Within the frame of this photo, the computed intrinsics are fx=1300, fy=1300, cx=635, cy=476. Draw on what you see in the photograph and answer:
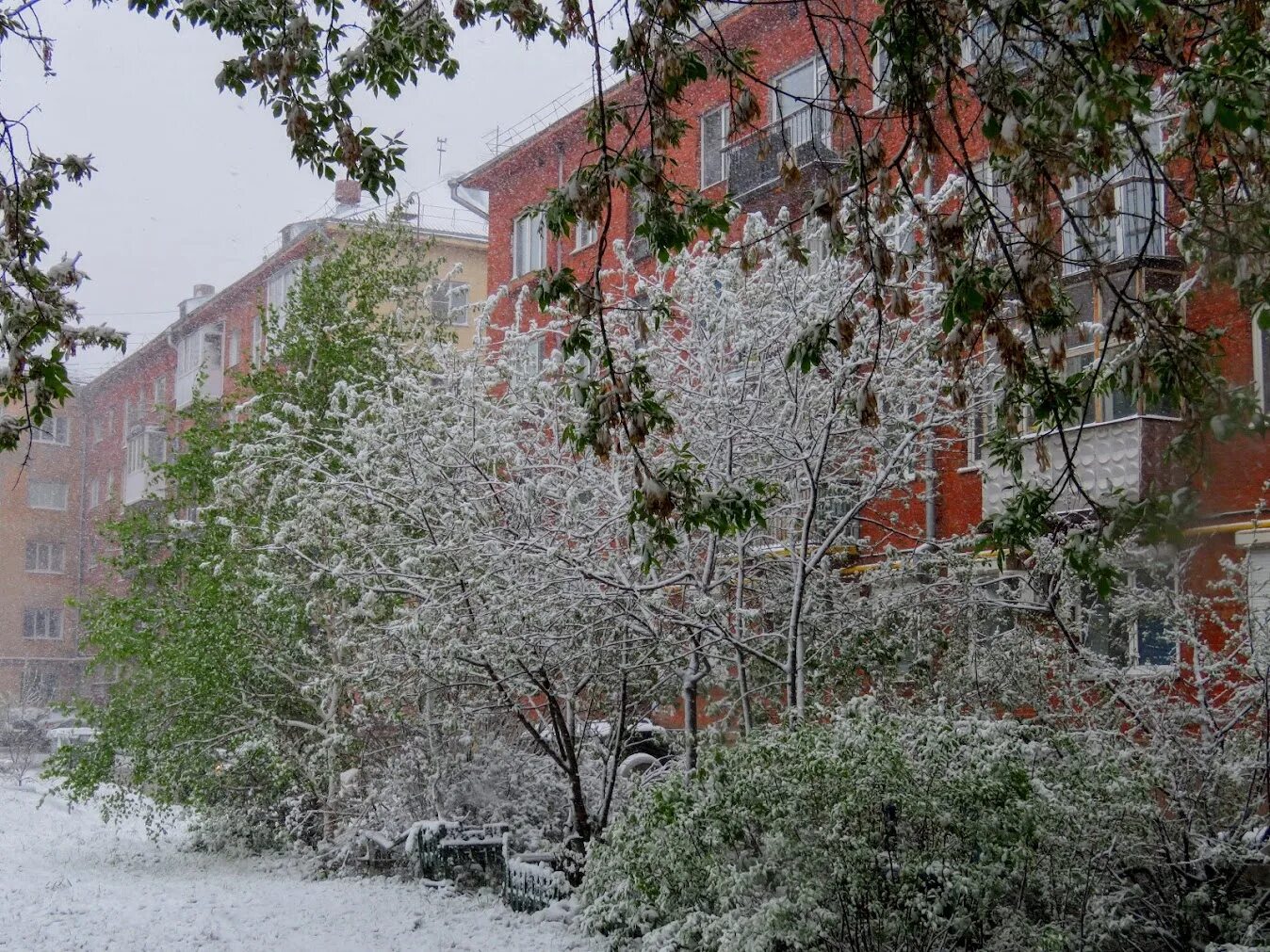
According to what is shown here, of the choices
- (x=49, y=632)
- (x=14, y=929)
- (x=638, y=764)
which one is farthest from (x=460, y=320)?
(x=49, y=632)

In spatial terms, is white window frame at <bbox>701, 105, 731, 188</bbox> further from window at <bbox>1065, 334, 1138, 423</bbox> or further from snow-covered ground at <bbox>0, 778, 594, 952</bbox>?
snow-covered ground at <bbox>0, 778, 594, 952</bbox>

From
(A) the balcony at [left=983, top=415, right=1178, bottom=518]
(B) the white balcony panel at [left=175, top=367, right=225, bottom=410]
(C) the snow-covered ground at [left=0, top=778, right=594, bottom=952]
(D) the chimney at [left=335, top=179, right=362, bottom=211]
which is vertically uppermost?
(D) the chimney at [left=335, top=179, right=362, bottom=211]

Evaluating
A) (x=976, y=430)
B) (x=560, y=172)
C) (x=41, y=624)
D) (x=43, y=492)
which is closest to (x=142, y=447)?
(x=41, y=624)

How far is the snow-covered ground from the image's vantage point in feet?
32.9

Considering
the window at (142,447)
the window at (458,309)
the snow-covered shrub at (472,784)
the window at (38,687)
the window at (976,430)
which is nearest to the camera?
the window at (976,430)

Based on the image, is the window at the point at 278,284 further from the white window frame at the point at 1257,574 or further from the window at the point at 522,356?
the white window frame at the point at 1257,574

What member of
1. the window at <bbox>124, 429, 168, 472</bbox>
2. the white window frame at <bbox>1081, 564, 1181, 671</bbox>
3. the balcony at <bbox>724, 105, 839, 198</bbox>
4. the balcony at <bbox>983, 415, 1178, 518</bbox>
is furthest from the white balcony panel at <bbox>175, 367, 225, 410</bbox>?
the white window frame at <bbox>1081, 564, 1181, 671</bbox>

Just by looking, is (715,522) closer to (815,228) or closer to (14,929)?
(815,228)

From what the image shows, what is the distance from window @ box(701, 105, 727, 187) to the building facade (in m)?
12.1

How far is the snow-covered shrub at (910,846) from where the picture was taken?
6.77 meters

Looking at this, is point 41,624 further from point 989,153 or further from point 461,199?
A: point 989,153

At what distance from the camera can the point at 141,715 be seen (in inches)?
571

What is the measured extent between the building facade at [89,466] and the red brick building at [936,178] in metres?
8.85

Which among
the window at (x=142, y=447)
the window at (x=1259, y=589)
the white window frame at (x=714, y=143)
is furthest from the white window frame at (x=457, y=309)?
the window at (x=142, y=447)
